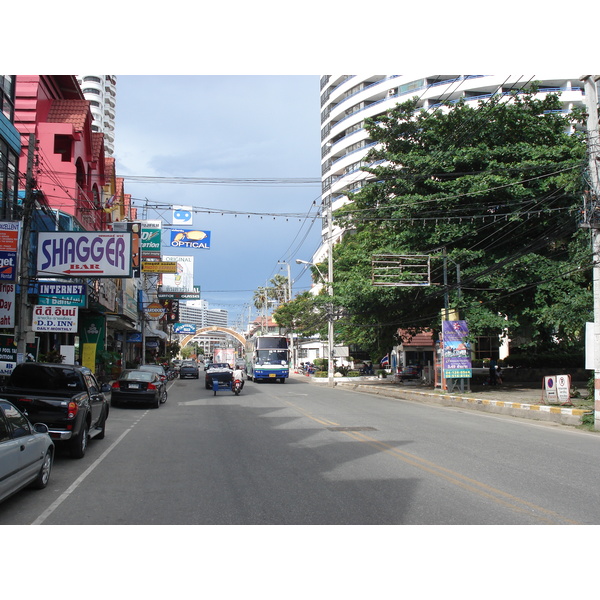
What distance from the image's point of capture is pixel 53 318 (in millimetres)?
17703

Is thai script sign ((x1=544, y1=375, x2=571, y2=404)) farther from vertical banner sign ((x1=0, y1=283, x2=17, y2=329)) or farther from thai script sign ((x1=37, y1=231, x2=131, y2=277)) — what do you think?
vertical banner sign ((x1=0, y1=283, x2=17, y2=329))

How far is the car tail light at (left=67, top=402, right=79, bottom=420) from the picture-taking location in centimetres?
1045

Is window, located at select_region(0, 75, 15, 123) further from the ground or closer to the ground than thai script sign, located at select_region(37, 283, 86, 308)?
further from the ground

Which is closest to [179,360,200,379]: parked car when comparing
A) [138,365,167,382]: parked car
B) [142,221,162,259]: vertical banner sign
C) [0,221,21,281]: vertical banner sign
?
[142,221,162,259]: vertical banner sign

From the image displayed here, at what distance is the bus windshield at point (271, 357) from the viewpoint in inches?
1815

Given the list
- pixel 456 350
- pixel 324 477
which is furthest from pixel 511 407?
pixel 324 477

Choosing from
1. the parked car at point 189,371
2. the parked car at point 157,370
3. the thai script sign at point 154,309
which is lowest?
the parked car at point 189,371

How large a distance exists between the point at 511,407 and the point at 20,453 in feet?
56.0

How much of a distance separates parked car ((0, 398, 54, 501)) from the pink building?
18731 mm

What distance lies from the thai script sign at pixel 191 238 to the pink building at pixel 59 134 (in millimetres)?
4745

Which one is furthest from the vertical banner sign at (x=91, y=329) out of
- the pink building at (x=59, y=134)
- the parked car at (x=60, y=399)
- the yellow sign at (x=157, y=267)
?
the parked car at (x=60, y=399)

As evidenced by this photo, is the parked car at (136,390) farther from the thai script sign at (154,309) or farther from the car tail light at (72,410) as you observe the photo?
the thai script sign at (154,309)

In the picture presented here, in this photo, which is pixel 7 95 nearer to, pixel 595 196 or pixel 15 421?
pixel 15 421

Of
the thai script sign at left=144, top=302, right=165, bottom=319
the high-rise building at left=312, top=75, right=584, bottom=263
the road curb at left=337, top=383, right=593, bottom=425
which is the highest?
the high-rise building at left=312, top=75, right=584, bottom=263
